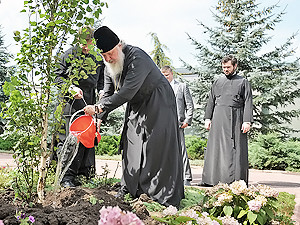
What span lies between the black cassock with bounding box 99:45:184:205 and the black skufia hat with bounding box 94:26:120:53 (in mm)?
280

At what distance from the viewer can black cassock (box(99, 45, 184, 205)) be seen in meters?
3.97

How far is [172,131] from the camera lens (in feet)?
13.4

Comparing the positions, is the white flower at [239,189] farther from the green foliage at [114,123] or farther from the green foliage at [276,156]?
the green foliage at [114,123]

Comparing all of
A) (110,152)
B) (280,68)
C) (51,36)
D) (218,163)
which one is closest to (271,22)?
(280,68)

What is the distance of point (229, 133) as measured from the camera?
6270 mm

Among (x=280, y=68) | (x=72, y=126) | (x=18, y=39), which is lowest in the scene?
(x=72, y=126)

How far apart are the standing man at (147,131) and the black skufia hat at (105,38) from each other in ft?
0.07

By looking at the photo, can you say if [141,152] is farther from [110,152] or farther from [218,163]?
[110,152]

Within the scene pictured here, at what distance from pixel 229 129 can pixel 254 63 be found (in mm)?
9549

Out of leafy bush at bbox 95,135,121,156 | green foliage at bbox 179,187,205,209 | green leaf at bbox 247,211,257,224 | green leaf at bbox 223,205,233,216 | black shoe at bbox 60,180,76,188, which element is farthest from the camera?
leafy bush at bbox 95,135,121,156

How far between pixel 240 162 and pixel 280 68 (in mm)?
10434

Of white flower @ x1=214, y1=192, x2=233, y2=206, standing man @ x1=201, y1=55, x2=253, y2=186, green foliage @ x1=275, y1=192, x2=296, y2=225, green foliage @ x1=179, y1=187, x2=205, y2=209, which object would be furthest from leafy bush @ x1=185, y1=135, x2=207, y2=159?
white flower @ x1=214, y1=192, x2=233, y2=206

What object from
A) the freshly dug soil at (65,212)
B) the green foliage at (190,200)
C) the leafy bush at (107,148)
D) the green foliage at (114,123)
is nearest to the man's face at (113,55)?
the freshly dug soil at (65,212)

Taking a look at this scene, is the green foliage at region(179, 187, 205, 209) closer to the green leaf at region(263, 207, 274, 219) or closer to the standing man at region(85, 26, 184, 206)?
the standing man at region(85, 26, 184, 206)
